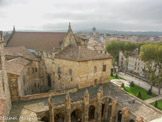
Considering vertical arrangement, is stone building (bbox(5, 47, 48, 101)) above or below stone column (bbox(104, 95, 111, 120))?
above

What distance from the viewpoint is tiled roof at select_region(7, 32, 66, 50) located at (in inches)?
1419

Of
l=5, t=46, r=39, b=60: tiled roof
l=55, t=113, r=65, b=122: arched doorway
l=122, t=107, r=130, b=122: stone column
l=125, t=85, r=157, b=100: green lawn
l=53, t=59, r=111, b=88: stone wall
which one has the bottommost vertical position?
l=125, t=85, r=157, b=100: green lawn

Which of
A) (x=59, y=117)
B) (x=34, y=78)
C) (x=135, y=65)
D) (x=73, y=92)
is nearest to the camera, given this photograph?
(x=59, y=117)

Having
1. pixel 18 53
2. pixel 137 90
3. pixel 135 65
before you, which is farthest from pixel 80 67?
pixel 135 65

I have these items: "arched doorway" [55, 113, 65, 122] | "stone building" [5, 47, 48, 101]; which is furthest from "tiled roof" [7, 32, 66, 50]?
"arched doorway" [55, 113, 65, 122]

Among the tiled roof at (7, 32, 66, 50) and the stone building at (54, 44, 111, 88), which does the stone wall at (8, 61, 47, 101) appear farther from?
the stone building at (54, 44, 111, 88)

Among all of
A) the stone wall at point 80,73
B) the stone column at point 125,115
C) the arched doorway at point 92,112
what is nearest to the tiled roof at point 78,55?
the stone wall at point 80,73

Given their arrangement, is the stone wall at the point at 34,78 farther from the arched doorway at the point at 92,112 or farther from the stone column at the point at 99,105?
the stone column at the point at 99,105

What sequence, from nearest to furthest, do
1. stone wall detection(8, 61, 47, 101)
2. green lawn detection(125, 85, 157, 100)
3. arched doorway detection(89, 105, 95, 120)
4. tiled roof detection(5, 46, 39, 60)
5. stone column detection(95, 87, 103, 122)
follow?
stone column detection(95, 87, 103, 122), arched doorway detection(89, 105, 95, 120), stone wall detection(8, 61, 47, 101), tiled roof detection(5, 46, 39, 60), green lawn detection(125, 85, 157, 100)

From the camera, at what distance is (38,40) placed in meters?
39.5

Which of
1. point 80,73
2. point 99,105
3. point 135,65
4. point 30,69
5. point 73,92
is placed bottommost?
point 99,105

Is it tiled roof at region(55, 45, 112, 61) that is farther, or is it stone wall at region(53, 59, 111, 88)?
stone wall at region(53, 59, 111, 88)

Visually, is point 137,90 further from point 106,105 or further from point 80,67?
point 80,67

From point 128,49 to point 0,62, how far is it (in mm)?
50228
